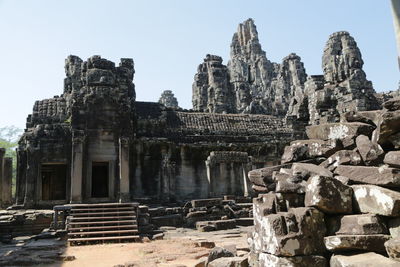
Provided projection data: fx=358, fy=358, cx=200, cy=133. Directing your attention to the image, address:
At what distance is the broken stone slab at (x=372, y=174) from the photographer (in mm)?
3619

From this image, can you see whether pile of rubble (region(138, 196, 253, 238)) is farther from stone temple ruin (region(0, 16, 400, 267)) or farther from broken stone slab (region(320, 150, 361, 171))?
broken stone slab (region(320, 150, 361, 171))

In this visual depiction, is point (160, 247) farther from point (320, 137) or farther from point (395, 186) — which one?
point (395, 186)

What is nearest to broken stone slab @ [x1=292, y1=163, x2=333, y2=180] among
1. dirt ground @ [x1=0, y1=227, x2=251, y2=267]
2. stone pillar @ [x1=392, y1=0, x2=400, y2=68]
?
dirt ground @ [x1=0, y1=227, x2=251, y2=267]

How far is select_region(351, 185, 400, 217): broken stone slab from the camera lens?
345 centimetres

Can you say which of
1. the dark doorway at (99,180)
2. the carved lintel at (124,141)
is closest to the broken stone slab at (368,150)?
the carved lintel at (124,141)

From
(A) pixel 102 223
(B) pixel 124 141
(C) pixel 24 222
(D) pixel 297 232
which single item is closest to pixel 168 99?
(B) pixel 124 141

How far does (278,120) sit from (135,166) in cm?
995

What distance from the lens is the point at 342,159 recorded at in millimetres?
4340

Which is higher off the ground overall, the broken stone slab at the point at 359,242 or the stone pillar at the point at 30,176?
the stone pillar at the point at 30,176

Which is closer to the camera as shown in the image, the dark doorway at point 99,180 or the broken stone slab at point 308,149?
the broken stone slab at point 308,149

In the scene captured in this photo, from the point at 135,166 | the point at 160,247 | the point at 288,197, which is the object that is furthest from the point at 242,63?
the point at 288,197

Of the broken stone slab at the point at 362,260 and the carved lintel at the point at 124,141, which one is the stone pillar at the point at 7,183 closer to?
the carved lintel at the point at 124,141

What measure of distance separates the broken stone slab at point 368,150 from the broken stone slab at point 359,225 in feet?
2.17

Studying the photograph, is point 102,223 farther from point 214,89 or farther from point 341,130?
point 214,89
